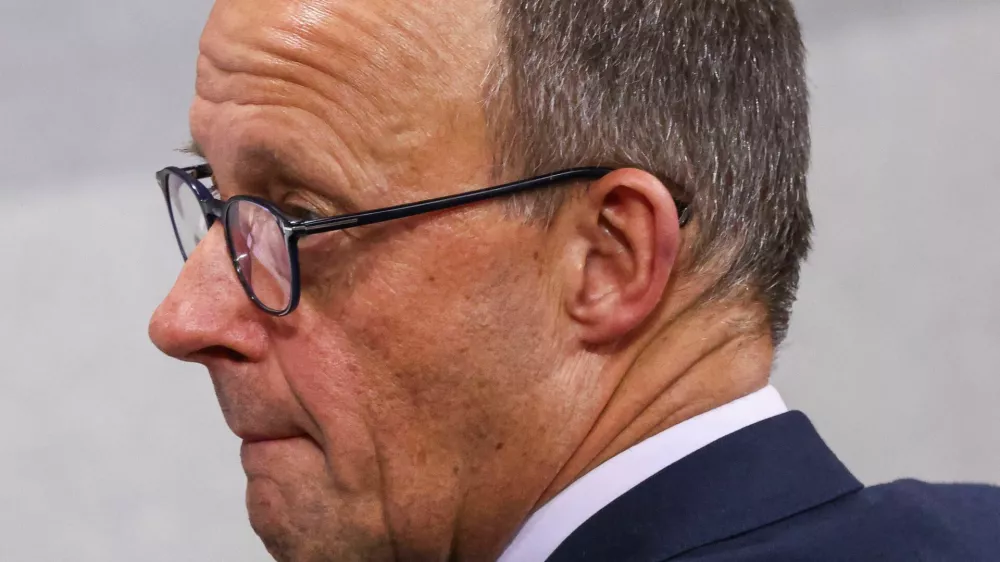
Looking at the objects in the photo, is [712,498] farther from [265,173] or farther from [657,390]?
[265,173]

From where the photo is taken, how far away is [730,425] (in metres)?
0.81

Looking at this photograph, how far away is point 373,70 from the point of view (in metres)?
0.76

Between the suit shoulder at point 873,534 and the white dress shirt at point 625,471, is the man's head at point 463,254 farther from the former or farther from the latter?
the suit shoulder at point 873,534

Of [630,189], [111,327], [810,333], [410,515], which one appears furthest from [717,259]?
[111,327]

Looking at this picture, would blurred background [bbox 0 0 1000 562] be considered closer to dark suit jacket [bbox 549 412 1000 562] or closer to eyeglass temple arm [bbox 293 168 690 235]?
dark suit jacket [bbox 549 412 1000 562]

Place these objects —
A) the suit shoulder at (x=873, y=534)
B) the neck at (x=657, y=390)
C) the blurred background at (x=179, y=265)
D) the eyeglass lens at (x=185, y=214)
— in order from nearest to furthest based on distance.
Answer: the suit shoulder at (x=873, y=534) < the neck at (x=657, y=390) < the eyeglass lens at (x=185, y=214) < the blurred background at (x=179, y=265)

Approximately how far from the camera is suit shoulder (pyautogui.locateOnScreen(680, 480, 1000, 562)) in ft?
2.32

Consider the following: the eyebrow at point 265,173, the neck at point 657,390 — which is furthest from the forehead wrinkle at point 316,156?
the neck at point 657,390

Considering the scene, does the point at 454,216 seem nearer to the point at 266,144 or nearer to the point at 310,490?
the point at 266,144

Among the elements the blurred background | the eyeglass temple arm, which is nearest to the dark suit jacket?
the eyeglass temple arm

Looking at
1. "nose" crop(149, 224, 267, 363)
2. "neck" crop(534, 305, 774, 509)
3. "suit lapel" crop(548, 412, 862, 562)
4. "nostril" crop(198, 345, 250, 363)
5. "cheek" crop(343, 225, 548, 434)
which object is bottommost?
"suit lapel" crop(548, 412, 862, 562)

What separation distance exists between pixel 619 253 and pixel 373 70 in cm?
26

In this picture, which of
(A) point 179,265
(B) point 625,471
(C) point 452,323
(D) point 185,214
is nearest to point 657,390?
(B) point 625,471

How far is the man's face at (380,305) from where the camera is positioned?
30.0 inches
